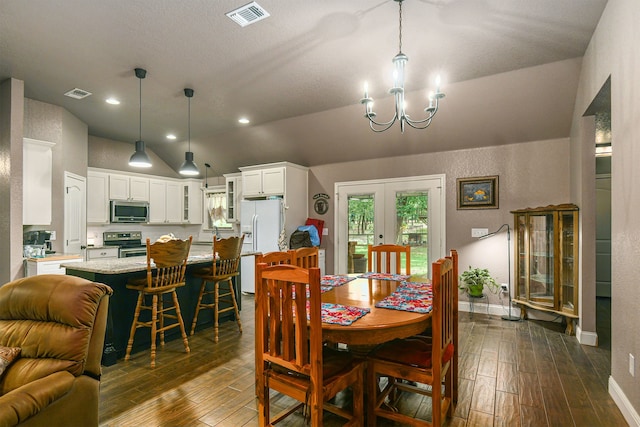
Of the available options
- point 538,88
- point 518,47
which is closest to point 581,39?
point 518,47

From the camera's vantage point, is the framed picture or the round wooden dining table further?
the framed picture

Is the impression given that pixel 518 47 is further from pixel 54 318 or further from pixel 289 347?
pixel 54 318

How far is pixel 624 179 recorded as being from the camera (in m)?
2.19

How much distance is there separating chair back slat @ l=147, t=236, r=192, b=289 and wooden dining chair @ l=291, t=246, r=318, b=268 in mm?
1081

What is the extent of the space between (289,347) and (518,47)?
3.18 m

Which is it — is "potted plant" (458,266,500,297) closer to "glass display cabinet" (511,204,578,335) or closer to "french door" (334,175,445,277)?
"glass display cabinet" (511,204,578,335)

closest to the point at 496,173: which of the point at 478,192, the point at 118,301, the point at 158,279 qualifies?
the point at 478,192

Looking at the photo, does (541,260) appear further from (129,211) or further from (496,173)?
(129,211)

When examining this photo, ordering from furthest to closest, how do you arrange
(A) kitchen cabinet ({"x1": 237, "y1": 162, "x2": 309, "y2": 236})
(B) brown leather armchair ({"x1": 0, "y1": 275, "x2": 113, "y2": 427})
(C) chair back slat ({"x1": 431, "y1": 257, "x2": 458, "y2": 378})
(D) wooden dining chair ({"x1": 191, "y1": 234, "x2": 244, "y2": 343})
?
(A) kitchen cabinet ({"x1": 237, "y1": 162, "x2": 309, "y2": 236}) < (D) wooden dining chair ({"x1": 191, "y1": 234, "x2": 244, "y2": 343}) < (C) chair back slat ({"x1": 431, "y1": 257, "x2": 458, "y2": 378}) < (B) brown leather armchair ({"x1": 0, "y1": 275, "x2": 113, "y2": 427})

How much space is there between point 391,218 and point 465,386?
9.67 ft

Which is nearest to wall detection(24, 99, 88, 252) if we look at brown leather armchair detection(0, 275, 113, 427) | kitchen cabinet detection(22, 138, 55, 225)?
kitchen cabinet detection(22, 138, 55, 225)

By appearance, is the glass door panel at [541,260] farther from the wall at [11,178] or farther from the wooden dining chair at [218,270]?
the wall at [11,178]

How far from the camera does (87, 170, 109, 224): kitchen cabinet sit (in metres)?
5.58

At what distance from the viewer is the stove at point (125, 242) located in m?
5.97
